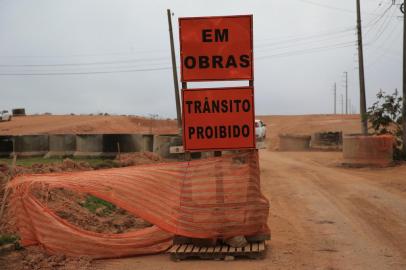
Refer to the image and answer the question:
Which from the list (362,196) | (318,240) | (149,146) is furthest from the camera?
(149,146)

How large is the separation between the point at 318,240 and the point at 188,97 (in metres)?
3.10

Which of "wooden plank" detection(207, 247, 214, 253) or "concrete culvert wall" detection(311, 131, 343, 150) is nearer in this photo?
"wooden plank" detection(207, 247, 214, 253)

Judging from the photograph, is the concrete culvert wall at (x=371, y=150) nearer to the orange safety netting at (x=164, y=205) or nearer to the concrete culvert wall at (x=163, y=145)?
the concrete culvert wall at (x=163, y=145)

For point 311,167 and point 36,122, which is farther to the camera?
point 36,122

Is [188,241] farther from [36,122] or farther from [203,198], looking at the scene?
[36,122]

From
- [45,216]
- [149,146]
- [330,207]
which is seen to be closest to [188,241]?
[45,216]

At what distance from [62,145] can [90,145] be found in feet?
4.49

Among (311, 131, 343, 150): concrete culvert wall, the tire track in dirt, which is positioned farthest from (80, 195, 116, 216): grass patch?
(311, 131, 343, 150): concrete culvert wall

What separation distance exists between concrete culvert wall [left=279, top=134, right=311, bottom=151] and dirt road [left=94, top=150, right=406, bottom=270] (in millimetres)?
19625

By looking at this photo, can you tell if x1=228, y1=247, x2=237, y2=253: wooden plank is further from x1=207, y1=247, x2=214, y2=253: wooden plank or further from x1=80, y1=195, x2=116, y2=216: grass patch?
x1=80, y1=195, x2=116, y2=216: grass patch

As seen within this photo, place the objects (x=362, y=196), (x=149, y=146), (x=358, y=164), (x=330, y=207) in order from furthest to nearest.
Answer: (x=149, y=146), (x=358, y=164), (x=362, y=196), (x=330, y=207)

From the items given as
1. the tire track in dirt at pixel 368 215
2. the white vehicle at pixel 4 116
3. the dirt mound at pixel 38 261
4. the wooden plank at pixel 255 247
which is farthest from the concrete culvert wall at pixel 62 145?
the white vehicle at pixel 4 116

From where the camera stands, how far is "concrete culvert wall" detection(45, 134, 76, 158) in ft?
78.0

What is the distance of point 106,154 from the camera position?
23094 millimetres
